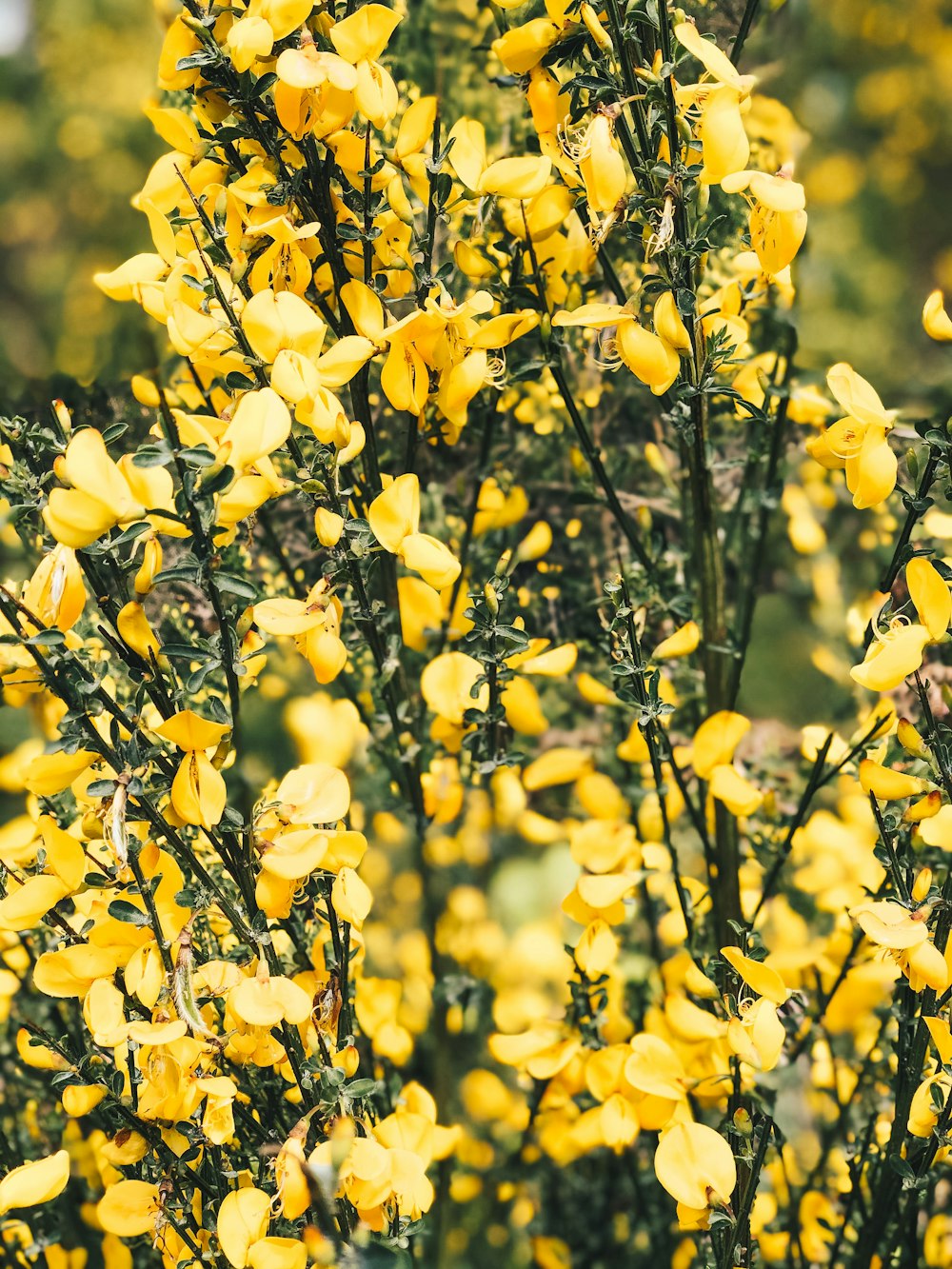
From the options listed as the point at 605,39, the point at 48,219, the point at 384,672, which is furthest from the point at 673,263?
the point at 48,219

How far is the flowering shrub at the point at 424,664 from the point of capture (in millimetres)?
475

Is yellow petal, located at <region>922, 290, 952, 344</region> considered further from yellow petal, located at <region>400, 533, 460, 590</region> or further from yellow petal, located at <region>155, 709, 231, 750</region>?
yellow petal, located at <region>155, 709, 231, 750</region>

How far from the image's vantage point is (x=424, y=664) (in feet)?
2.71

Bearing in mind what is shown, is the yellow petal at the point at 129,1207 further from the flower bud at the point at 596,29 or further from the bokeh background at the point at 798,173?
the flower bud at the point at 596,29

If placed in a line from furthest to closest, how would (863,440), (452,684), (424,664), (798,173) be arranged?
(798,173) < (424,664) < (452,684) < (863,440)

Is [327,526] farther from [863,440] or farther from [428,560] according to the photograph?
[863,440]

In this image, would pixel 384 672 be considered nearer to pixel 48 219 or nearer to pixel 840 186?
pixel 840 186

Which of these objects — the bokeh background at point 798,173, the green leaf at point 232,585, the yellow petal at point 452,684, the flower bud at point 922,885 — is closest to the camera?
the green leaf at point 232,585

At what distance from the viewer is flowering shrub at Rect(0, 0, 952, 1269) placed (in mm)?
475

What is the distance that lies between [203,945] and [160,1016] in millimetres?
132

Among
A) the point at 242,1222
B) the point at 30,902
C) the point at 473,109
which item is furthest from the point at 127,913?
the point at 473,109

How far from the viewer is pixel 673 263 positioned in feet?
1.71

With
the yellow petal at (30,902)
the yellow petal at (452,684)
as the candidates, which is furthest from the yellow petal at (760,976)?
the yellow petal at (30,902)

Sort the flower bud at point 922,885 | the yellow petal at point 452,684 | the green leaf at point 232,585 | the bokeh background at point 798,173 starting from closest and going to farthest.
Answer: the green leaf at point 232,585
the flower bud at point 922,885
the yellow petal at point 452,684
the bokeh background at point 798,173
